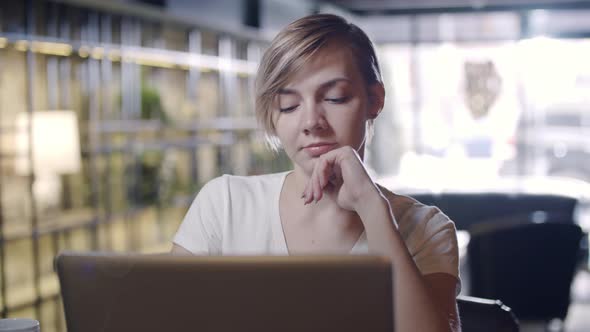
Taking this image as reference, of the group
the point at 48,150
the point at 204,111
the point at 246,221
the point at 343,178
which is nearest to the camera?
the point at 343,178

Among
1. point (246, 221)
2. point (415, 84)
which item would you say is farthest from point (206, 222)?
point (415, 84)

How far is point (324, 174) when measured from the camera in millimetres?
1373

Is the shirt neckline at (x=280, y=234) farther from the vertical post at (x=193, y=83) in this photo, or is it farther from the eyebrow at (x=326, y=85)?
the vertical post at (x=193, y=83)

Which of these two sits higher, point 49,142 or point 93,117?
point 93,117

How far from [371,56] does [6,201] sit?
2.86 metres

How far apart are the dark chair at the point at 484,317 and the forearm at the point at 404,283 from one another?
408mm

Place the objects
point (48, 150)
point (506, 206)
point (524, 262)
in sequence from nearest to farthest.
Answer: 1. point (524, 262)
2. point (48, 150)
3. point (506, 206)

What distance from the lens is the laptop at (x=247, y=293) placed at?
91 centimetres

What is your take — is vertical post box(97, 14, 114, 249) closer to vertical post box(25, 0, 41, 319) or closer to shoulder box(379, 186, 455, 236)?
vertical post box(25, 0, 41, 319)

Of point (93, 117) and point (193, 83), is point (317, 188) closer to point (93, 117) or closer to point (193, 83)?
point (93, 117)

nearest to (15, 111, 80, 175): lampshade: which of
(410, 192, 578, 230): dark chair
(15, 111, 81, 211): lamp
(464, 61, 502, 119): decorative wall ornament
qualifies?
(15, 111, 81, 211): lamp

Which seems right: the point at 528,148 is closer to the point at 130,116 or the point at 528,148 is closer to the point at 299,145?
the point at 130,116

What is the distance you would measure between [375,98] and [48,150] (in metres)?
2.98

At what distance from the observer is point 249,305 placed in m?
0.94
